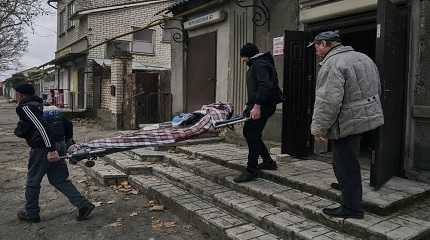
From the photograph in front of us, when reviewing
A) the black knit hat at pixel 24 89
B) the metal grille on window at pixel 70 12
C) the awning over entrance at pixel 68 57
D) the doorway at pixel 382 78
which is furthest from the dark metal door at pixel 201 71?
the metal grille on window at pixel 70 12

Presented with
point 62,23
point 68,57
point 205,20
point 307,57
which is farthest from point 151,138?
point 62,23

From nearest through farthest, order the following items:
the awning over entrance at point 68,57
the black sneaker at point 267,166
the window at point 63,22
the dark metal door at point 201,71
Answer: the black sneaker at point 267,166 < the dark metal door at point 201,71 < the awning over entrance at point 68,57 < the window at point 63,22

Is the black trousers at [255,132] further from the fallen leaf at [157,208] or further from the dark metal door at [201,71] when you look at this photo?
the dark metal door at [201,71]

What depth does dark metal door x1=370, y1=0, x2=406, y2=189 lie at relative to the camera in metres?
4.46

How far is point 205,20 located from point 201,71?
48.6 inches

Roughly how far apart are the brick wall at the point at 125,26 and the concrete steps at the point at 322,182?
561 inches

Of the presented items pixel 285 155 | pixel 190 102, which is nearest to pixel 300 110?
pixel 285 155

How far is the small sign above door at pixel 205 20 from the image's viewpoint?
9125 mm

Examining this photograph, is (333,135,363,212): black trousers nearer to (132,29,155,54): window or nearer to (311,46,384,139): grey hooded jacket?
(311,46,384,139): grey hooded jacket

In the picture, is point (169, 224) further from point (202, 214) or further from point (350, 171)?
point (350, 171)

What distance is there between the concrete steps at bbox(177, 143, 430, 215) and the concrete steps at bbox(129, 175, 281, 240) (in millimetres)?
862

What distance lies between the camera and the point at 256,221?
4496mm

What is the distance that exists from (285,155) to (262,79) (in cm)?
185

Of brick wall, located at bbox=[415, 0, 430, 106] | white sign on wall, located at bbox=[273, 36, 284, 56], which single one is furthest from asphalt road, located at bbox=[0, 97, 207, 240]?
white sign on wall, located at bbox=[273, 36, 284, 56]
